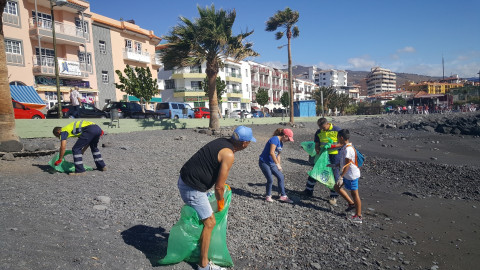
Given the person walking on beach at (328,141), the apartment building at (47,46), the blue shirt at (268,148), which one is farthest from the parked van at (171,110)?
the blue shirt at (268,148)

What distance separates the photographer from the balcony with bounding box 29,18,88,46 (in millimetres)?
24594

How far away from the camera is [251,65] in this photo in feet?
205

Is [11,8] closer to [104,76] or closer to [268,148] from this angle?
[104,76]

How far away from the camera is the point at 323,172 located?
6215 mm

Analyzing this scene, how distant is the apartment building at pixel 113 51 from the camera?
31.6 m

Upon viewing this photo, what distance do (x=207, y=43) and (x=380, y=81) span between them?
17251 centimetres

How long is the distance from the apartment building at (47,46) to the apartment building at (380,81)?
164m

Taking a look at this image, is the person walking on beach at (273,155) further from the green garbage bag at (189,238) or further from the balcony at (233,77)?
the balcony at (233,77)

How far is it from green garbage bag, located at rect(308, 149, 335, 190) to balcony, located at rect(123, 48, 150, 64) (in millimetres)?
33267

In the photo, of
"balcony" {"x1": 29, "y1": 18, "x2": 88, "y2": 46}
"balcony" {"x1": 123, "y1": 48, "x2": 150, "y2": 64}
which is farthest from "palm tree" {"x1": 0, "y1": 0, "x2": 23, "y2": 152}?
"balcony" {"x1": 123, "y1": 48, "x2": 150, "y2": 64}

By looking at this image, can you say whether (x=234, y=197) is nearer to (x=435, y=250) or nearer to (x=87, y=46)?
(x=435, y=250)

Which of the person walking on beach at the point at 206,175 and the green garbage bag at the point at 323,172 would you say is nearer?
the person walking on beach at the point at 206,175

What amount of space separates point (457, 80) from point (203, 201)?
614 ft

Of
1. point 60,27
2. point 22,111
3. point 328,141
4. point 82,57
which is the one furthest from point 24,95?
point 328,141
